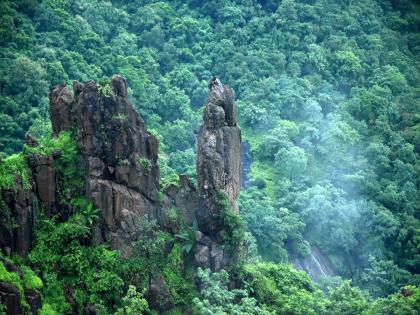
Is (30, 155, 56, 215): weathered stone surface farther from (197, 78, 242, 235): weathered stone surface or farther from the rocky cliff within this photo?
(197, 78, 242, 235): weathered stone surface

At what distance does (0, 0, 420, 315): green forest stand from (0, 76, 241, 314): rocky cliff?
1.55 ft

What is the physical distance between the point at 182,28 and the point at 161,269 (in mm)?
42062

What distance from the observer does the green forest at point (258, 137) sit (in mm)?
29281

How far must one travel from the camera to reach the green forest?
29281 mm

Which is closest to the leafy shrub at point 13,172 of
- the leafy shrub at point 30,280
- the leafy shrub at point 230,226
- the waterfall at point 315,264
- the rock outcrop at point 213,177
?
the leafy shrub at point 30,280

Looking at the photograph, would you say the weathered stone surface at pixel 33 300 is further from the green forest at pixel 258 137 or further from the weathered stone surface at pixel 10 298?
the weathered stone surface at pixel 10 298

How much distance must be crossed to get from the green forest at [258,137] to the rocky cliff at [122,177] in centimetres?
47

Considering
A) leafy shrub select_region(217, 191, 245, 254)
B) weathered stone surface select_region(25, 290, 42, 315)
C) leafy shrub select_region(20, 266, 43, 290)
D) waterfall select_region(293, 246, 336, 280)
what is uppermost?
leafy shrub select_region(217, 191, 245, 254)

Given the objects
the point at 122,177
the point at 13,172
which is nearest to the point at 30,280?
the point at 13,172

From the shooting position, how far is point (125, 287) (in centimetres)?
2908

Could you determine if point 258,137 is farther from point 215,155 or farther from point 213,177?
point 213,177

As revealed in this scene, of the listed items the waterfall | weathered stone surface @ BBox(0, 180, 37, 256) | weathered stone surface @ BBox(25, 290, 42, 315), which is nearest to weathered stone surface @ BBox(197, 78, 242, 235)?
weathered stone surface @ BBox(0, 180, 37, 256)

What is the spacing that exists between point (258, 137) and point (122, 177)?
30.5 m

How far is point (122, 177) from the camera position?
30.2 m
